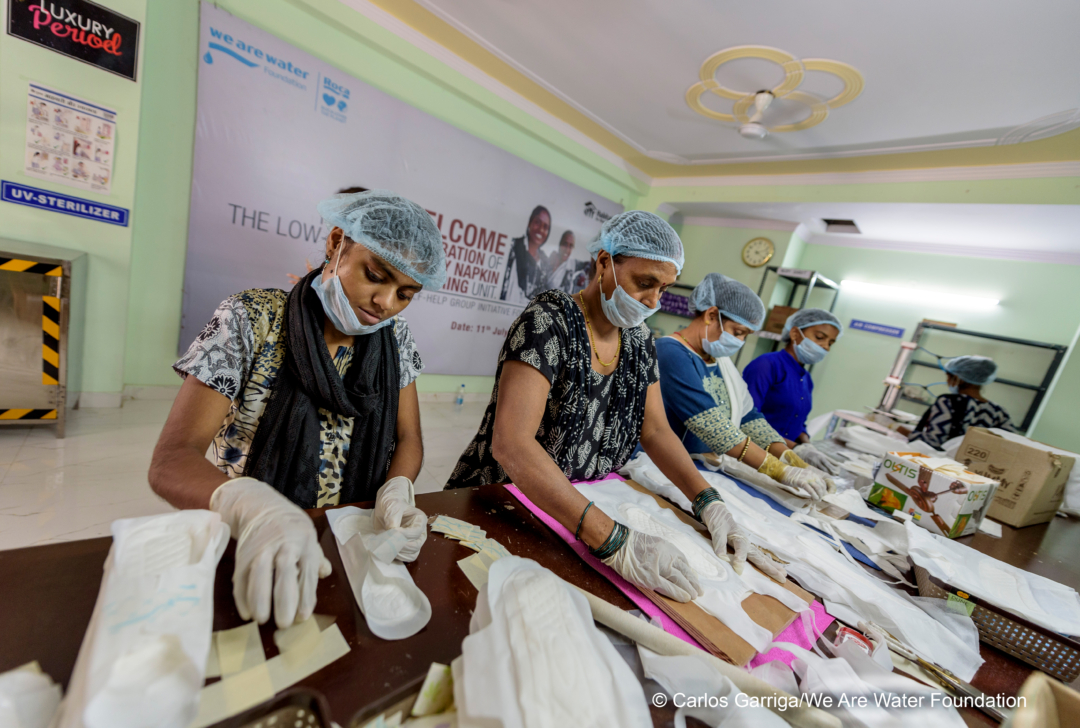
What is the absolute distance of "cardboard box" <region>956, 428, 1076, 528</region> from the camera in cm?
173

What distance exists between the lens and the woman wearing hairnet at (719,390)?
1.74 m

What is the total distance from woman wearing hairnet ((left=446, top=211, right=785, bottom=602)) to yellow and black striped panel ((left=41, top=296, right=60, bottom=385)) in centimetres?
273

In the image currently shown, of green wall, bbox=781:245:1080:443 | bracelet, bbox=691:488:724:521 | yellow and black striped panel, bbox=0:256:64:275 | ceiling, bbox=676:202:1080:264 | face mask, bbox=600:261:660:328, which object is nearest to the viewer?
bracelet, bbox=691:488:724:521

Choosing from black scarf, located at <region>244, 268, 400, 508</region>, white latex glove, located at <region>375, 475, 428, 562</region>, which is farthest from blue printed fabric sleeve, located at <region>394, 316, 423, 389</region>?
white latex glove, located at <region>375, 475, 428, 562</region>

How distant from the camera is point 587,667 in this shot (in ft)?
1.71

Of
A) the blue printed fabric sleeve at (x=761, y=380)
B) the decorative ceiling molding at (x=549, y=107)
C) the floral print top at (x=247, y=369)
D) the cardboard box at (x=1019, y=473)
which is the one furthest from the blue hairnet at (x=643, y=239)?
the decorative ceiling molding at (x=549, y=107)

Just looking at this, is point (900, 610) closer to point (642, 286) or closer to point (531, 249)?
point (642, 286)

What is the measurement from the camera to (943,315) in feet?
16.7

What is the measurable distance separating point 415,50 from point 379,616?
4259 millimetres

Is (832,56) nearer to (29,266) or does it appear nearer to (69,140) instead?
(69,140)

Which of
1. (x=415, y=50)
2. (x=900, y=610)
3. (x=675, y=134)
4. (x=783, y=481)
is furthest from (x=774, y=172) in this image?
(x=900, y=610)

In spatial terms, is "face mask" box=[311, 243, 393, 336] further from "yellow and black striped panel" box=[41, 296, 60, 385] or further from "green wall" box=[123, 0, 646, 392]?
"green wall" box=[123, 0, 646, 392]

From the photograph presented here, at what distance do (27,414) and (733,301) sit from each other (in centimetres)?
399

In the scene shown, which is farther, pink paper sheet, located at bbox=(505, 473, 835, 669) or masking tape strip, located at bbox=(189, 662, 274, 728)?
pink paper sheet, located at bbox=(505, 473, 835, 669)
